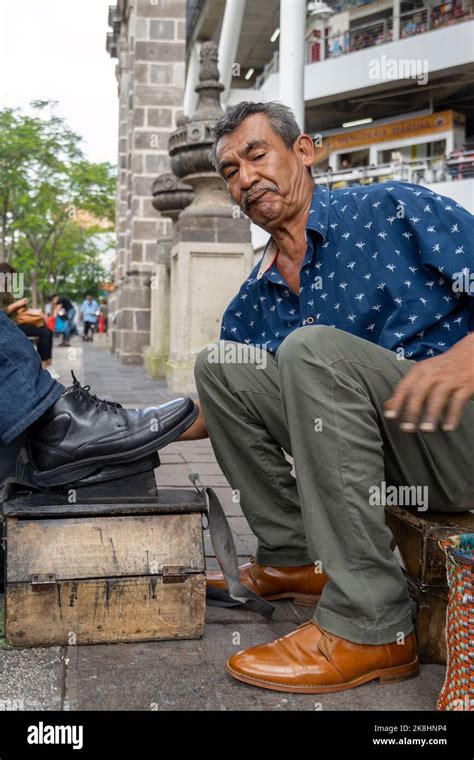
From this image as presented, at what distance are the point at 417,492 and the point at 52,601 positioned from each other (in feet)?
3.46

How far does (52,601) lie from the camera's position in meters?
2.39

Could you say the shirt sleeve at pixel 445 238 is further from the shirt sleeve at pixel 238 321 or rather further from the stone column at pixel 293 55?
the stone column at pixel 293 55

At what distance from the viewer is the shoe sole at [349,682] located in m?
2.16

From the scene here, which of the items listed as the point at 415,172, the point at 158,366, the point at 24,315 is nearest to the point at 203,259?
the point at 24,315

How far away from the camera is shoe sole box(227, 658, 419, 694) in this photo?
2158 mm

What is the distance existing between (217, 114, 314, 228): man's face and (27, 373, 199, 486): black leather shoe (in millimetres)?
756

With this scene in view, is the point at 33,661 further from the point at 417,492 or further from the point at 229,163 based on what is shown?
the point at 229,163

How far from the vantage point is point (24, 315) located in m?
8.85

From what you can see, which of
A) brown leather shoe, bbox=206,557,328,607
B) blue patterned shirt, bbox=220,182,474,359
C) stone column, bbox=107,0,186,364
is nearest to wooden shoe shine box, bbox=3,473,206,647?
brown leather shoe, bbox=206,557,328,607

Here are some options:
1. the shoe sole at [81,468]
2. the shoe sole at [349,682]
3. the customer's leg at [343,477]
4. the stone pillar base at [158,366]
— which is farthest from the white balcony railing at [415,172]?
the shoe sole at [349,682]

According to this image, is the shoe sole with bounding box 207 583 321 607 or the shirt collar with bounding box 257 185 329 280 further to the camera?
the shoe sole with bounding box 207 583 321 607

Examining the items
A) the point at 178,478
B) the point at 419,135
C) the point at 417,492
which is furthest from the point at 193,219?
the point at 419,135

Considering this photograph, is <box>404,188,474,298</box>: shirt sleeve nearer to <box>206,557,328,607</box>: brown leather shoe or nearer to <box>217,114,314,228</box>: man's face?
<box>217,114,314,228</box>: man's face

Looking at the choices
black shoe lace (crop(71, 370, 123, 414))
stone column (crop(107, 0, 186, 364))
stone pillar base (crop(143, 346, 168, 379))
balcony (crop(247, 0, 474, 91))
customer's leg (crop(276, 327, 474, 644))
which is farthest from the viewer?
balcony (crop(247, 0, 474, 91))
